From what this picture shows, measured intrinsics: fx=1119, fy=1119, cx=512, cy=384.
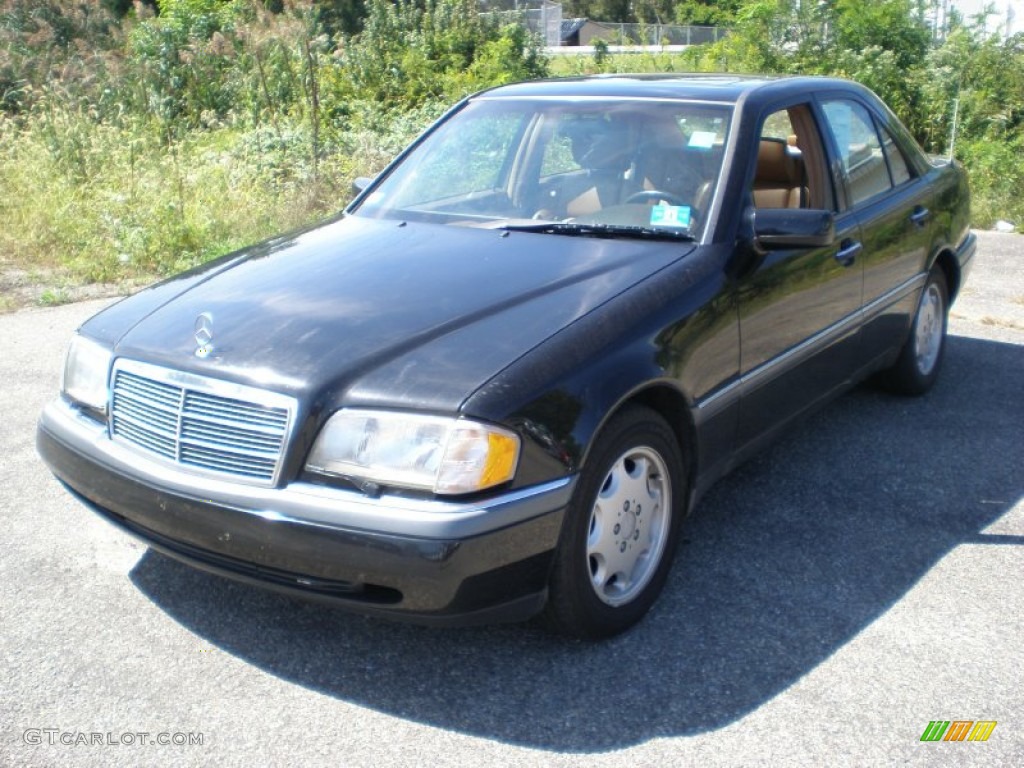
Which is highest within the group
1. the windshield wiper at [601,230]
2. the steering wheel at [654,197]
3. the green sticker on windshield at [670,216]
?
the steering wheel at [654,197]

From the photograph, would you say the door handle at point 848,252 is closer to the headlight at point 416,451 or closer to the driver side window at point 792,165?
the driver side window at point 792,165

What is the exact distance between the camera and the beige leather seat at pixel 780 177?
4.75 m

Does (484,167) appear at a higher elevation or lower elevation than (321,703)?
higher

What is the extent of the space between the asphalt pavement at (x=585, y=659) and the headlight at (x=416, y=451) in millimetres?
670

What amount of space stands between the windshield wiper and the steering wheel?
0.16m

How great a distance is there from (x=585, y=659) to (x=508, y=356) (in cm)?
95

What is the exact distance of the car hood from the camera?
3.05 meters

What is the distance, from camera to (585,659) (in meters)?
3.31

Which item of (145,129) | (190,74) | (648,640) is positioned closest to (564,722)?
(648,640)

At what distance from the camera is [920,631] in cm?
348

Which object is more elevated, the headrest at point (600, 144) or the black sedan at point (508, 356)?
the headrest at point (600, 144)

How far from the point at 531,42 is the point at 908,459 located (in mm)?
11913

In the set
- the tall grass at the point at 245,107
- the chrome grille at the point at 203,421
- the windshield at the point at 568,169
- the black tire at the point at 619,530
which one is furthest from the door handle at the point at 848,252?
the tall grass at the point at 245,107

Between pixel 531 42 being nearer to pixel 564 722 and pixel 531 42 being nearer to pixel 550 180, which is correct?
pixel 550 180
